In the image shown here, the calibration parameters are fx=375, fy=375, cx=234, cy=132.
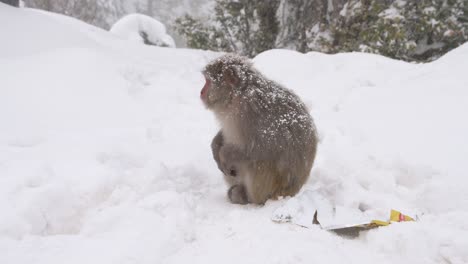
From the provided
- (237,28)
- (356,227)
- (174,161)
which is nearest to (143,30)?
(237,28)

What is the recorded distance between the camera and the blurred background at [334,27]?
5254 millimetres

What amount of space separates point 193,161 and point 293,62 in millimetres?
2832

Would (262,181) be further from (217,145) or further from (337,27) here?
(337,27)

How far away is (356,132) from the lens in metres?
2.92

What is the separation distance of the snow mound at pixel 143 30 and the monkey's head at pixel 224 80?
358 inches

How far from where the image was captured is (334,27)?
6.37m

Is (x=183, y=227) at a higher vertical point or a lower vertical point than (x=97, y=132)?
higher

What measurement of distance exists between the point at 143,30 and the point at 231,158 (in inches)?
392

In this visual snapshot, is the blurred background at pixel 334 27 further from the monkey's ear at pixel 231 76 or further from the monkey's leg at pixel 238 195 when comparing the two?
the monkey's leg at pixel 238 195

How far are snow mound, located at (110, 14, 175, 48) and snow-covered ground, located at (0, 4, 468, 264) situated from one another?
6825mm

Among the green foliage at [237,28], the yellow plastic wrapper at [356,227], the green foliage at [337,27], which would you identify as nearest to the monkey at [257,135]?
the yellow plastic wrapper at [356,227]

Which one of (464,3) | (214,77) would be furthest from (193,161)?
(464,3)

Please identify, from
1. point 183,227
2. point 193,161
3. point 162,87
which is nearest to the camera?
point 183,227

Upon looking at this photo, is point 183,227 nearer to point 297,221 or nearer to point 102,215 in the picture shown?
point 102,215
